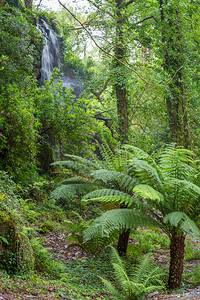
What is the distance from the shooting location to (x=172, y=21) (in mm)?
8211

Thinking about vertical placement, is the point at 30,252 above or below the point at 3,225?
below

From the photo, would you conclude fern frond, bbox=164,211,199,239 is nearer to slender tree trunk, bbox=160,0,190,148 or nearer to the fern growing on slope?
the fern growing on slope

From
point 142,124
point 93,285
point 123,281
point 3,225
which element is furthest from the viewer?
point 142,124

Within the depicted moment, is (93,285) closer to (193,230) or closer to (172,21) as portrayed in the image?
(193,230)

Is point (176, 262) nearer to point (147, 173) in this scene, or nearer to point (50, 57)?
point (147, 173)

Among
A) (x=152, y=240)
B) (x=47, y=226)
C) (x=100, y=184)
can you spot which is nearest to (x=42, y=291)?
(x=100, y=184)

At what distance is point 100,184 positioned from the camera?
397 centimetres

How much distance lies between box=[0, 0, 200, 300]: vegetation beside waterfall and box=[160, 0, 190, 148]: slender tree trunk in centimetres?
3

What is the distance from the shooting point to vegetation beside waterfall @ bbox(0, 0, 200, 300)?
8.90 feet

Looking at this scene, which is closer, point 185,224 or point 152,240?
point 185,224

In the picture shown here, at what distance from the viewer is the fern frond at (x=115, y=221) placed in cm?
276

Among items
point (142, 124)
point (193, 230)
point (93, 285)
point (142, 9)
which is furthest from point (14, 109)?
point (142, 124)

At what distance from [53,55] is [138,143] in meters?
6.61

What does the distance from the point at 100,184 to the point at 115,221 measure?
3.95 ft
